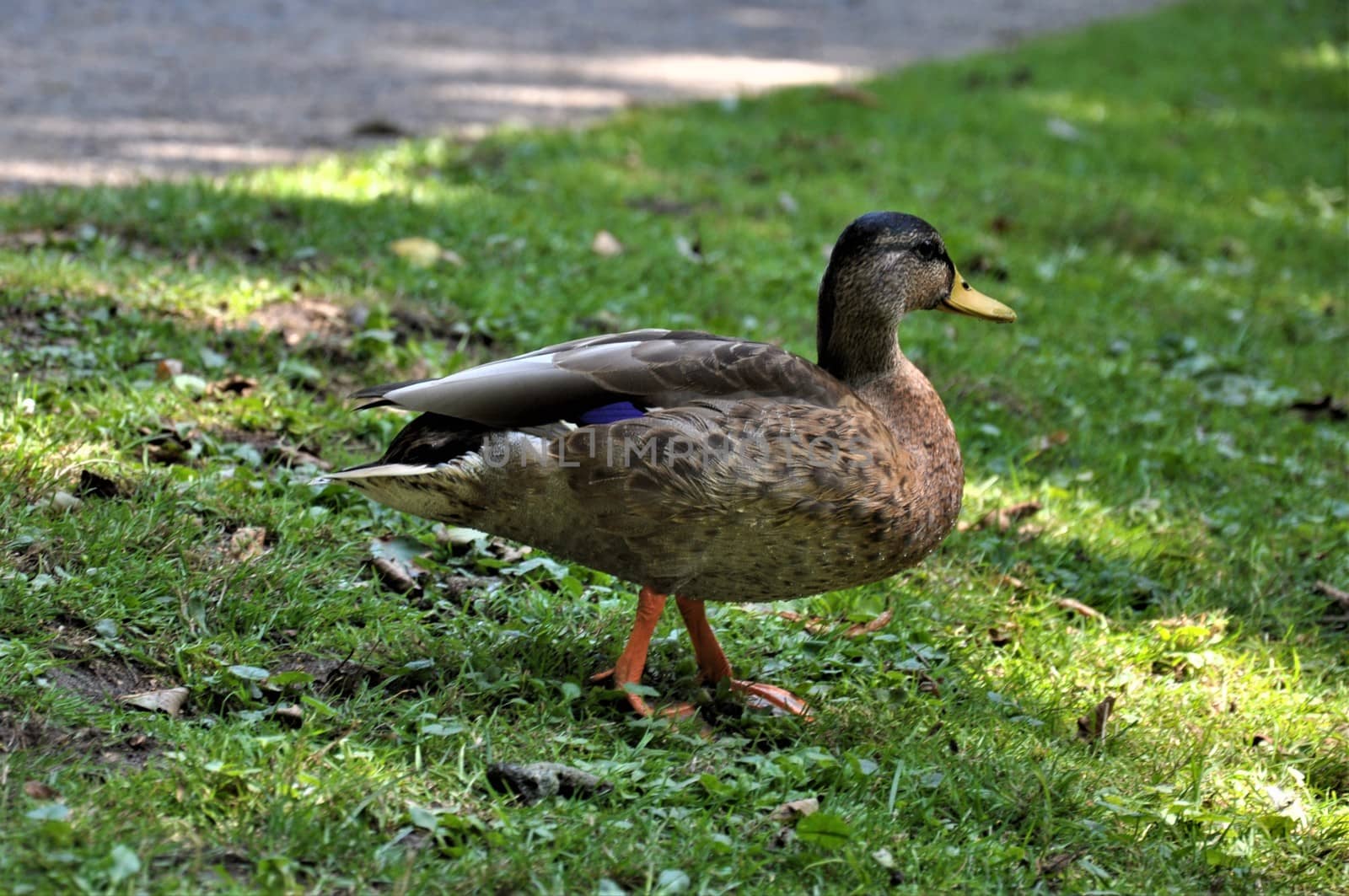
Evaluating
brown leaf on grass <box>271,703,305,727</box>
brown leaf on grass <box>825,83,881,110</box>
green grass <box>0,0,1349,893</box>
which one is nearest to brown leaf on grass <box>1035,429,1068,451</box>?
green grass <box>0,0,1349,893</box>

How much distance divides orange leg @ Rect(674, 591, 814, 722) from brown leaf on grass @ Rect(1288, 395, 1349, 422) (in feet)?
10.5

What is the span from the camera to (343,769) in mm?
2670

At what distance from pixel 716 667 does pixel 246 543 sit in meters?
1.21

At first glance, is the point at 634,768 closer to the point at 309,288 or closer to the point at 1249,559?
the point at 1249,559

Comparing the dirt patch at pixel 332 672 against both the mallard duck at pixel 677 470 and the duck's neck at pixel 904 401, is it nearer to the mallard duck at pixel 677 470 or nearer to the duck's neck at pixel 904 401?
the mallard duck at pixel 677 470

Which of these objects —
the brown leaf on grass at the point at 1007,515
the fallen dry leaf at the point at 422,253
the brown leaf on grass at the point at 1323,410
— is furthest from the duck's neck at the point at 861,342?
the brown leaf on grass at the point at 1323,410

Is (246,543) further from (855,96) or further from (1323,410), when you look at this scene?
Result: (855,96)

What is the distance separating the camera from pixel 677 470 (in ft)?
9.66

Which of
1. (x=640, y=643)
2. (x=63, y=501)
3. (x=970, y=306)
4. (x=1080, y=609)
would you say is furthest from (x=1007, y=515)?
(x=63, y=501)

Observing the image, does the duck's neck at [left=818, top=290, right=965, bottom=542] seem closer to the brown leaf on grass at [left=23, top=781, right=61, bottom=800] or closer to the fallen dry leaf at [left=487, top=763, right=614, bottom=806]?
the fallen dry leaf at [left=487, top=763, right=614, bottom=806]

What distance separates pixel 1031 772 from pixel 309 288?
10.0ft

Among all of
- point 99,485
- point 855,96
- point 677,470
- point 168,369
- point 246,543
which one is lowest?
point 246,543

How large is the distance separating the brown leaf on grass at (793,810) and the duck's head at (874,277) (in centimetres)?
109

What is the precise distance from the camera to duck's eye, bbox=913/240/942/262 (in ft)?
11.2
